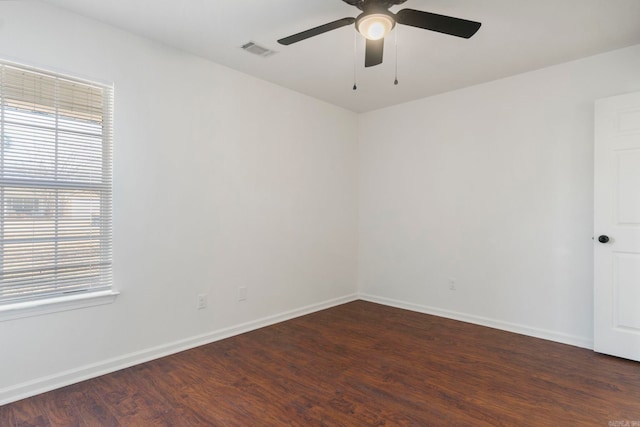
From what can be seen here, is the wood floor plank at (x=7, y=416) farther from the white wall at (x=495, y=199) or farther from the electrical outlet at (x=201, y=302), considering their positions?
the white wall at (x=495, y=199)

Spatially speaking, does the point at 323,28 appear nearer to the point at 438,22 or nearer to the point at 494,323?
Answer: the point at 438,22

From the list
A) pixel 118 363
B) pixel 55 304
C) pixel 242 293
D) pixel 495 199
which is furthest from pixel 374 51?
pixel 118 363

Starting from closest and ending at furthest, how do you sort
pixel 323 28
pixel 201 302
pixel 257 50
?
pixel 323 28 < pixel 257 50 < pixel 201 302

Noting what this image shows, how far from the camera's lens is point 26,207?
2314 millimetres

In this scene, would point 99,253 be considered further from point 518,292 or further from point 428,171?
point 518,292

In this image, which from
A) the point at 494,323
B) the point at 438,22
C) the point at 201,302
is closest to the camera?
the point at 438,22

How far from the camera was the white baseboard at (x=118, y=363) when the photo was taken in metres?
2.24

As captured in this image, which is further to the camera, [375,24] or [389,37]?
[389,37]

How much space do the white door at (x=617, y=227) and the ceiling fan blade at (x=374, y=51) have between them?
6.77 ft

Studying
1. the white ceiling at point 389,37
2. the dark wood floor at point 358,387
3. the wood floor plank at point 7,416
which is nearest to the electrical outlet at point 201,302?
the dark wood floor at point 358,387

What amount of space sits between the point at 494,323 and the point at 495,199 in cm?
131

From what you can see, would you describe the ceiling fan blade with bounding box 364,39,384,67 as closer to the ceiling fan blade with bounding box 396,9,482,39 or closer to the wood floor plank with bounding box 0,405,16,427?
the ceiling fan blade with bounding box 396,9,482,39

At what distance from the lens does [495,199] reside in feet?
12.1

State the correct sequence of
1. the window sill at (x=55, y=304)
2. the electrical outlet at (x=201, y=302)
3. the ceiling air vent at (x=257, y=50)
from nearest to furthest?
the window sill at (x=55, y=304), the ceiling air vent at (x=257, y=50), the electrical outlet at (x=201, y=302)
